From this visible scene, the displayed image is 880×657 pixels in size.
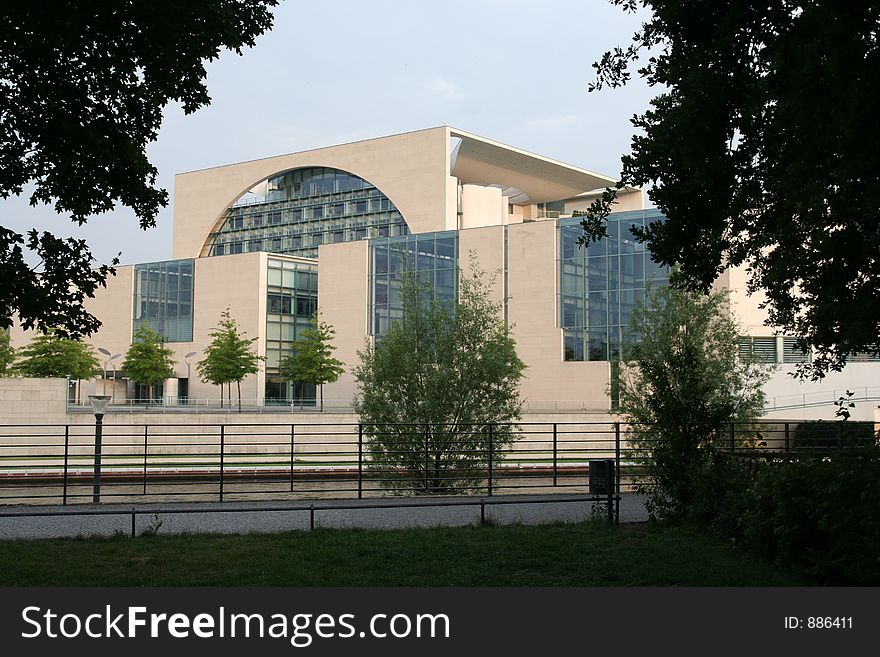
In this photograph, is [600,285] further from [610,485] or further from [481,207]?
[610,485]

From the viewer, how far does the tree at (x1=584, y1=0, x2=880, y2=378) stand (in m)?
7.37

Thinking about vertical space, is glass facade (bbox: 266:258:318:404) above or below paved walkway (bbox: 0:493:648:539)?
above

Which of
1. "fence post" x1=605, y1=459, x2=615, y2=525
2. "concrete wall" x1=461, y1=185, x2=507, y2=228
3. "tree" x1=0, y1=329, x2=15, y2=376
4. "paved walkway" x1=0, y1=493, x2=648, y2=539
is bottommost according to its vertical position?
"paved walkway" x1=0, y1=493, x2=648, y2=539

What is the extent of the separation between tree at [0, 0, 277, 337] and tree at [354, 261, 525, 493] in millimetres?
11581

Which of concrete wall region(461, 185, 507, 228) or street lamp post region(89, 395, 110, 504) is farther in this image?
concrete wall region(461, 185, 507, 228)

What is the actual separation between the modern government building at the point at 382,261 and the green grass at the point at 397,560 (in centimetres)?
3576

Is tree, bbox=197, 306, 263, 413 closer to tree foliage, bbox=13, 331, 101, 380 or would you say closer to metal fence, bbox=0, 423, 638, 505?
tree foliage, bbox=13, 331, 101, 380

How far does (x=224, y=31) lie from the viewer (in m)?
9.60

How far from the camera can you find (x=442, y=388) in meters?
22.1

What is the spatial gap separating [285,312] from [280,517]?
5392 centimetres

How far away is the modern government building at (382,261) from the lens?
174ft

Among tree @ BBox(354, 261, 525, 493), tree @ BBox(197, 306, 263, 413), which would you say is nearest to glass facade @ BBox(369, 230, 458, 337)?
tree @ BBox(197, 306, 263, 413)

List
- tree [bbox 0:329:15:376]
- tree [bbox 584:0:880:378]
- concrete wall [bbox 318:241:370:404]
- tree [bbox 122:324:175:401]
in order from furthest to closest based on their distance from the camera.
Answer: concrete wall [bbox 318:241:370:404]
tree [bbox 122:324:175:401]
tree [bbox 0:329:15:376]
tree [bbox 584:0:880:378]

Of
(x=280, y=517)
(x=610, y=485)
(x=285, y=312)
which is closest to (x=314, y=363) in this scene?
(x=285, y=312)
